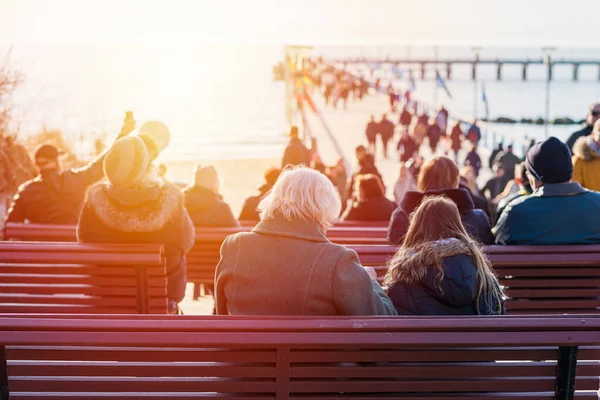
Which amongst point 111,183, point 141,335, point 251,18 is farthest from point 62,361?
point 251,18

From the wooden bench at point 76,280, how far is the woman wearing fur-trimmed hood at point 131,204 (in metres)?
0.25

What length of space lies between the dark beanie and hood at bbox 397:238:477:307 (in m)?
1.68

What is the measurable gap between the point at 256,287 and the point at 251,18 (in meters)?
4.52

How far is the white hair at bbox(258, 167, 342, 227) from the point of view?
3.63 meters

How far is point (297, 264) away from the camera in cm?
357

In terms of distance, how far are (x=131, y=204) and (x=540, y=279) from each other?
2.24m

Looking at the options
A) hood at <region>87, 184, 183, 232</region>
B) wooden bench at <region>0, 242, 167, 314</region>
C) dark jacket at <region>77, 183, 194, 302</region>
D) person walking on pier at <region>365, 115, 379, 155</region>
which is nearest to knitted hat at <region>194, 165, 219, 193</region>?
dark jacket at <region>77, 183, 194, 302</region>

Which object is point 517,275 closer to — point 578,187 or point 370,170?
point 578,187

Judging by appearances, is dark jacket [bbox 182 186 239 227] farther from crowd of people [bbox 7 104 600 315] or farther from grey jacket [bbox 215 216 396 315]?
grey jacket [bbox 215 216 396 315]

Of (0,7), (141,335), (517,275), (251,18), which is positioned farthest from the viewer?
(251,18)

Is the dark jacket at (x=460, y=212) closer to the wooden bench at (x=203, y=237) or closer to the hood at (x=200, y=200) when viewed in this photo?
the wooden bench at (x=203, y=237)

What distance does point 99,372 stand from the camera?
342 centimetres

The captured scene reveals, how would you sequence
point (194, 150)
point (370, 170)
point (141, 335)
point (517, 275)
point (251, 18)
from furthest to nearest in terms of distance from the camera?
point (194, 150), point (370, 170), point (251, 18), point (517, 275), point (141, 335)

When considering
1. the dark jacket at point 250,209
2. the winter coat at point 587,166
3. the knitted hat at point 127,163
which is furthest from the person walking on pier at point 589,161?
the knitted hat at point 127,163
